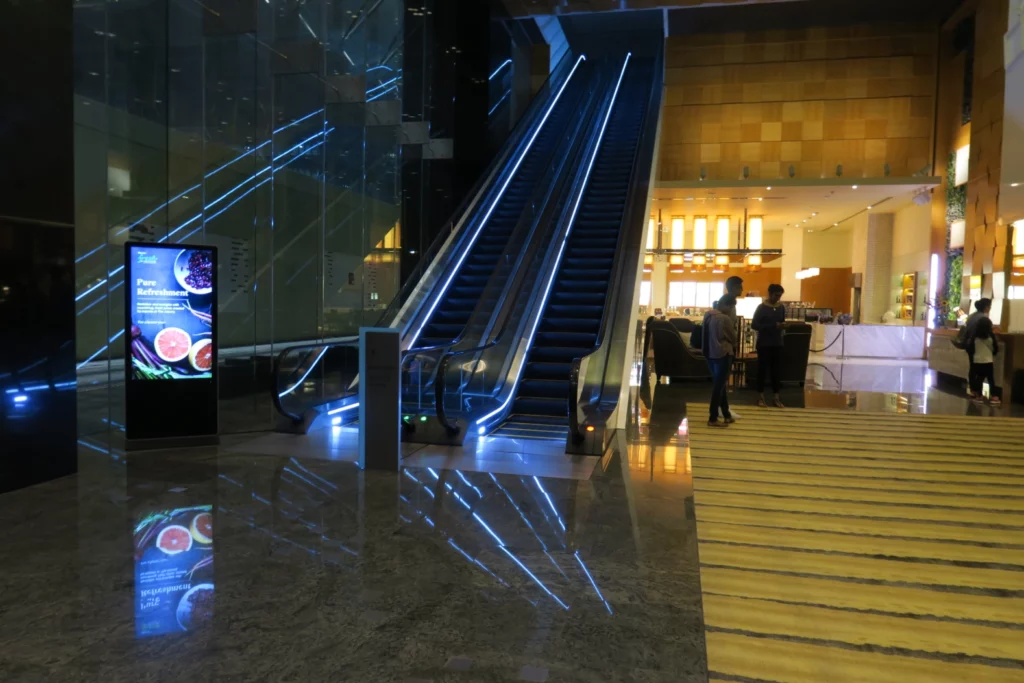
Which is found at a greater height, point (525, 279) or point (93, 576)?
point (525, 279)

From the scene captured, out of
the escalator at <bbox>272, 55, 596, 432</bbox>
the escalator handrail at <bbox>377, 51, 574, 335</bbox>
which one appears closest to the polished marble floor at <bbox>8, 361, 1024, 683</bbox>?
the escalator at <bbox>272, 55, 596, 432</bbox>

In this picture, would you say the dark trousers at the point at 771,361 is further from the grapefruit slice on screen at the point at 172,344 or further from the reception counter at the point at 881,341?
the reception counter at the point at 881,341

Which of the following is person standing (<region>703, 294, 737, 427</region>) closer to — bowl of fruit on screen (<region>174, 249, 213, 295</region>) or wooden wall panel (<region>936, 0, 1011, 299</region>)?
bowl of fruit on screen (<region>174, 249, 213, 295</region>)

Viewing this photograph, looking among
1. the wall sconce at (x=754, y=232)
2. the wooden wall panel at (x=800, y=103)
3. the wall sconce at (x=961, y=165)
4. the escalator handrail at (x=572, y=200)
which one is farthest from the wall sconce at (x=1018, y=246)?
the escalator handrail at (x=572, y=200)

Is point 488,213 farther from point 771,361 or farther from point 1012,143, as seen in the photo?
point 1012,143

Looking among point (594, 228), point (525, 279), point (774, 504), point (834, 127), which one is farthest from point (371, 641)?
point (834, 127)

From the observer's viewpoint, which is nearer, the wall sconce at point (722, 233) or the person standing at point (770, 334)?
the person standing at point (770, 334)

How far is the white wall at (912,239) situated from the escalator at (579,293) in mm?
7477

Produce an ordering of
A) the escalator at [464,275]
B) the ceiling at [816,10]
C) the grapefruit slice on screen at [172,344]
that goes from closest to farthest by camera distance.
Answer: the grapefruit slice on screen at [172,344] < the escalator at [464,275] < the ceiling at [816,10]

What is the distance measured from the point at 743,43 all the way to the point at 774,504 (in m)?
15.5

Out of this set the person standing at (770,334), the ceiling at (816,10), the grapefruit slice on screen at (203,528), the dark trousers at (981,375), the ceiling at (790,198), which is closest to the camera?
the grapefruit slice on screen at (203,528)

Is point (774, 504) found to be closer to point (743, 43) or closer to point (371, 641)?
point (371, 641)

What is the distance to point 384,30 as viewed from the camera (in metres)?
10.3

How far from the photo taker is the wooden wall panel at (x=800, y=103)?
1634cm
